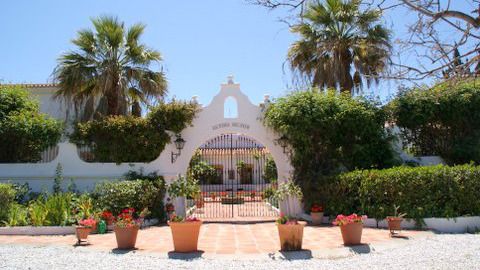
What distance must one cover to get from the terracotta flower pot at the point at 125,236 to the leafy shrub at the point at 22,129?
24.6 feet

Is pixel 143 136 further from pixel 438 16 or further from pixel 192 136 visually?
pixel 438 16

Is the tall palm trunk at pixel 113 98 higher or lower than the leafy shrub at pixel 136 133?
higher

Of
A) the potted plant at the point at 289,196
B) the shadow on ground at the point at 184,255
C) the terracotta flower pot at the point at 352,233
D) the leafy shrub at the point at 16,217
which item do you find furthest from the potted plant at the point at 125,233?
the potted plant at the point at 289,196

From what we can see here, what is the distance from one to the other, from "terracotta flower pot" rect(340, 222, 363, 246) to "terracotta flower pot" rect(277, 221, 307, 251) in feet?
3.80

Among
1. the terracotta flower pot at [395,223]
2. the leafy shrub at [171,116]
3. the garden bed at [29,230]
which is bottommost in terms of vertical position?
the garden bed at [29,230]

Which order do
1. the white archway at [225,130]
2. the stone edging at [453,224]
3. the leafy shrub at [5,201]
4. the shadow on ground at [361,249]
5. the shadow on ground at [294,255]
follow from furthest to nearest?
the white archway at [225,130] → the leafy shrub at [5,201] → the stone edging at [453,224] → the shadow on ground at [361,249] → the shadow on ground at [294,255]

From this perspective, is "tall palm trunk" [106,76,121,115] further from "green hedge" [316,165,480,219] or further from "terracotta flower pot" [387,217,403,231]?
"terracotta flower pot" [387,217,403,231]

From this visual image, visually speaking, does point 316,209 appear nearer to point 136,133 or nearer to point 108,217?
point 108,217

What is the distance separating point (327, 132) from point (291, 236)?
20.9ft

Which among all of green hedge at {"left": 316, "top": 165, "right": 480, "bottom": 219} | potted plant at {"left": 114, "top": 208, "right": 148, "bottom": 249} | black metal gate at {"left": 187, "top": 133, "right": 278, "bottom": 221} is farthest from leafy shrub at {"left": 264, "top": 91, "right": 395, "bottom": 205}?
potted plant at {"left": 114, "top": 208, "right": 148, "bottom": 249}

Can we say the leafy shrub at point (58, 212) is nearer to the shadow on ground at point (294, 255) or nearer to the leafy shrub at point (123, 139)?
the leafy shrub at point (123, 139)

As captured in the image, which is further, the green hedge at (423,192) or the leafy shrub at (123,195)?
the leafy shrub at (123,195)

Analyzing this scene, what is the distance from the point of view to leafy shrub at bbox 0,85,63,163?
46.9 ft

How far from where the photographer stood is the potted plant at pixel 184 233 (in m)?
8.12
